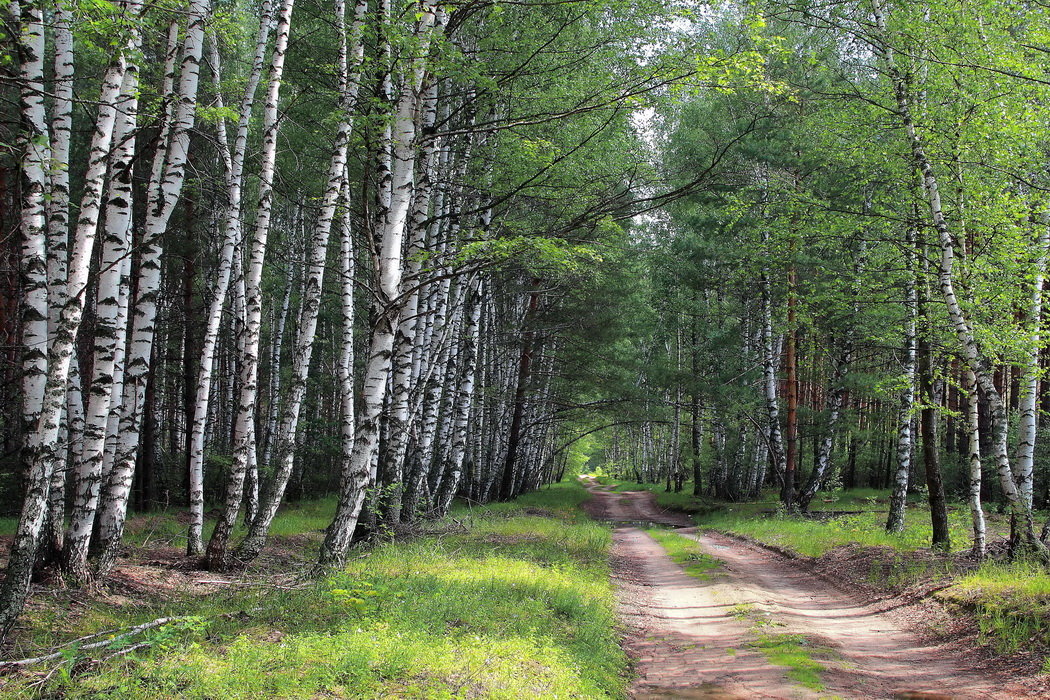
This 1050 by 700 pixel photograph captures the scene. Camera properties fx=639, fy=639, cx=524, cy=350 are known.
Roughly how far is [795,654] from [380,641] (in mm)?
3972

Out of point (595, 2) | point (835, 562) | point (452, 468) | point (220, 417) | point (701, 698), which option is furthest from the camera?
point (220, 417)

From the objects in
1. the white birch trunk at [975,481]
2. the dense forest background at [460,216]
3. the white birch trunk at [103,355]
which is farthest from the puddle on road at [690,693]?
the white birch trunk at [975,481]

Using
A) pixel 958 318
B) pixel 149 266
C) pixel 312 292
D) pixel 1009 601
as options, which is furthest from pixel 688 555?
pixel 149 266

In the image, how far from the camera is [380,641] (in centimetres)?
465

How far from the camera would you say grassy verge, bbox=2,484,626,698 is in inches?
152

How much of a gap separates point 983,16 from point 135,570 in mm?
14590

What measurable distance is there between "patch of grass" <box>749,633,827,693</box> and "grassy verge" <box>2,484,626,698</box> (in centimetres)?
144

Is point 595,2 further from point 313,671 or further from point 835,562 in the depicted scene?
point 835,562

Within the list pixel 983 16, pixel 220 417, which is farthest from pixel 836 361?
pixel 220 417

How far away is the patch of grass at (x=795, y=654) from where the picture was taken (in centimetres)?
539

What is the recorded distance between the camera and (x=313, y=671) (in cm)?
405

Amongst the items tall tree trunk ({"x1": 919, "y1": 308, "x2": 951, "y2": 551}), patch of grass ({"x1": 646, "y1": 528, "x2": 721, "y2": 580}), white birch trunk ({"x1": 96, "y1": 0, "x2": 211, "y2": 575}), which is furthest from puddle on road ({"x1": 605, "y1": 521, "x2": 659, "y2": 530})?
white birch trunk ({"x1": 96, "y1": 0, "x2": 211, "y2": 575})

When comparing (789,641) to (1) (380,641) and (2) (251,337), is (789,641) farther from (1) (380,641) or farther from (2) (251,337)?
(2) (251,337)

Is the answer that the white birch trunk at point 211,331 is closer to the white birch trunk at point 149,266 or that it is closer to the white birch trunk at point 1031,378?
the white birch trunk at point 149,266
